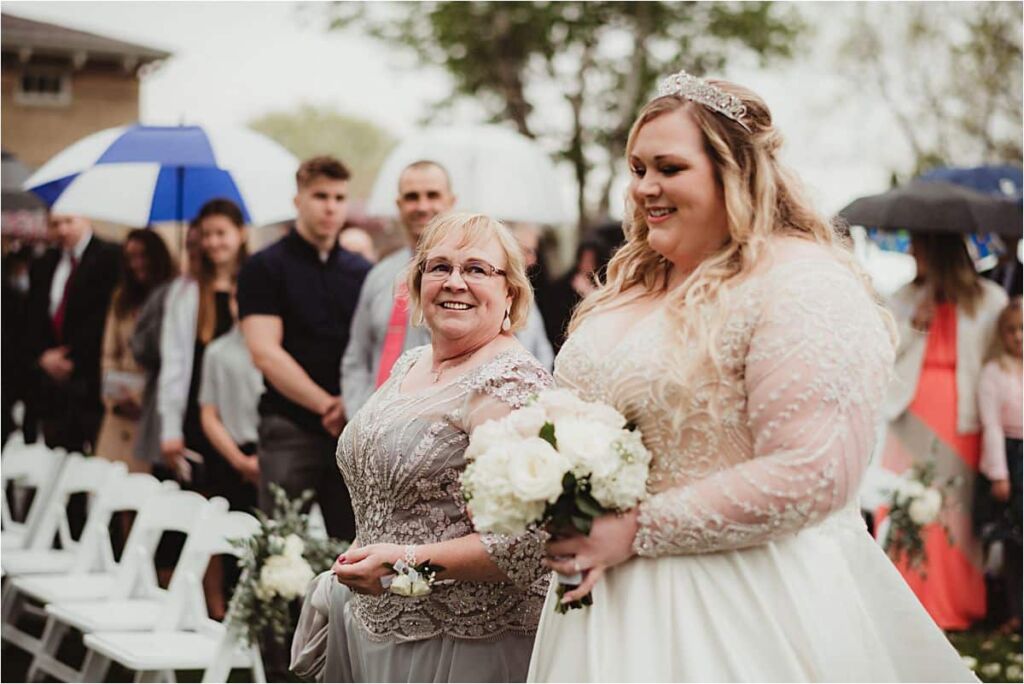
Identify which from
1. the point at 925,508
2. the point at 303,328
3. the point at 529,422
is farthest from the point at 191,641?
the point at 925,508

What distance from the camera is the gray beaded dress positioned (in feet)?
12.5

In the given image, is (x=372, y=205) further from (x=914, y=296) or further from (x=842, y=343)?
(x=842, y=343)

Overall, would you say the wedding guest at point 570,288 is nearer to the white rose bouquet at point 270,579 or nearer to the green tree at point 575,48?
the white rose bouquet at point 270,579

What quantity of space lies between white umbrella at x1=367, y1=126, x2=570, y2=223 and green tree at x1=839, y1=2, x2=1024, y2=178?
48.9 feet

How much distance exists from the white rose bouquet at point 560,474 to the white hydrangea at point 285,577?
2337 mm

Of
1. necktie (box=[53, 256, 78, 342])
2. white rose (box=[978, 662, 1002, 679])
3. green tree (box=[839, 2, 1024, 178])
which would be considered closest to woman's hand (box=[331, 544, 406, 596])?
white rose (box=[978, 662, 1002, 679])

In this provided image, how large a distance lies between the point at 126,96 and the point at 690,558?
1194 inches

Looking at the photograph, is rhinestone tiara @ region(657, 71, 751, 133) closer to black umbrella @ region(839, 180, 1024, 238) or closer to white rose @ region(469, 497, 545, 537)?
white rose @ region(469, 497, 545, 537)

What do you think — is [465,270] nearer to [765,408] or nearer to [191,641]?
[765,408]

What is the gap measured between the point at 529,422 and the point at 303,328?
410 cm

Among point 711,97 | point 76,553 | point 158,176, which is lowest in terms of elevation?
point 76,553

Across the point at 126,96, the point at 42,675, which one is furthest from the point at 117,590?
the point at 126,96

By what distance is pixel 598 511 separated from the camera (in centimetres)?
301

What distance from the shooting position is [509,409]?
3.73 meters
